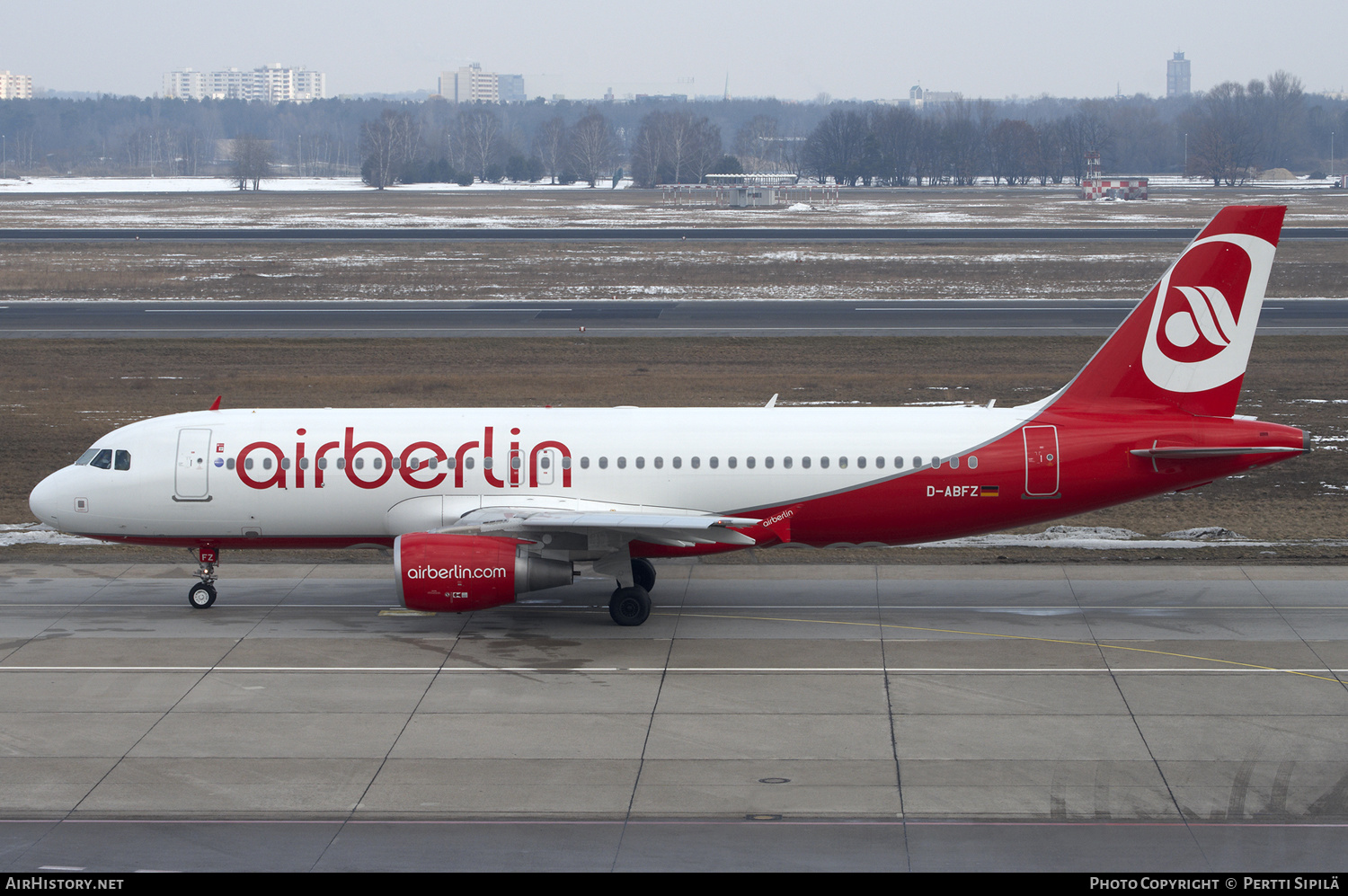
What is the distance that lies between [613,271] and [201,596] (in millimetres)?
57617

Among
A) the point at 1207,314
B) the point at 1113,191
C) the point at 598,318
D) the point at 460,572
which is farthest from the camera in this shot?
the point at 1113,191

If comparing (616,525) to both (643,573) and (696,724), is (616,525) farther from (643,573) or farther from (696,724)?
(696,724)

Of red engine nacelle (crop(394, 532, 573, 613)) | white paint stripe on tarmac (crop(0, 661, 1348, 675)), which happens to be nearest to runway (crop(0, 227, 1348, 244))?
red engine nacelle (crop(394, 532, 573, 613))

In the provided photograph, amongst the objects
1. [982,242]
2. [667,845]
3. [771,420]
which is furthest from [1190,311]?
[982,242]

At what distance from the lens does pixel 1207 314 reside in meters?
25.2

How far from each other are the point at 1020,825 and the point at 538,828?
6.02m

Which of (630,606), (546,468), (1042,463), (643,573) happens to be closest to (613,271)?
(643,573)

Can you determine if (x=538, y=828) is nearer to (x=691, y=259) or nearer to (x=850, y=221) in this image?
(x=691, y=259)

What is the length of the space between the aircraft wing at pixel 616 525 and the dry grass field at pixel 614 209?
93339mm

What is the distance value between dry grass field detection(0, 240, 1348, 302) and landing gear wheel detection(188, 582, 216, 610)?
4544cm

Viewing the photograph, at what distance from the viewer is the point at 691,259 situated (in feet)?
285

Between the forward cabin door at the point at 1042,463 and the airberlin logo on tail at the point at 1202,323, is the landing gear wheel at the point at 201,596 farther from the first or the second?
the airberlin logo on tail at the point at 1202,323

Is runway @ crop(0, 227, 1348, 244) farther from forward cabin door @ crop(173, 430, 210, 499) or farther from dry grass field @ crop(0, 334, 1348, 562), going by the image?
forward cabin door @ crop(173, 430, 210, 499)

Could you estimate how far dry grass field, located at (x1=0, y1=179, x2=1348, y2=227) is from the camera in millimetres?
118875
